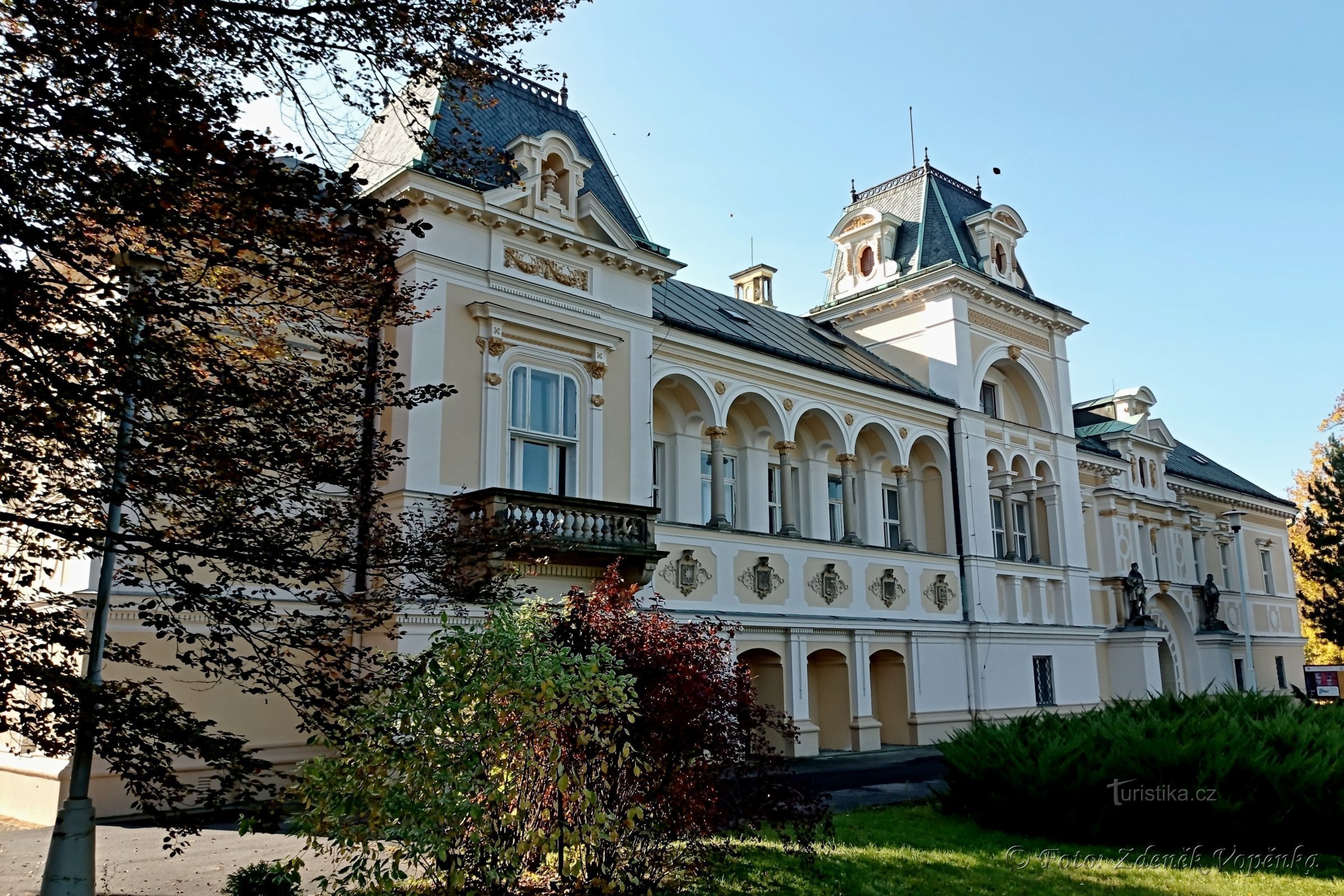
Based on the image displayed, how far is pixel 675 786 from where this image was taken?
9.13 meters

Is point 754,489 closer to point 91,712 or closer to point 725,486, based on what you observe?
point 725,486

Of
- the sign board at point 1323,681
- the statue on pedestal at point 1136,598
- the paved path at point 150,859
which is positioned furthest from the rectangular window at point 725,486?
the sign board at point 1323,681

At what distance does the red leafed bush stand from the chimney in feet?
78.9

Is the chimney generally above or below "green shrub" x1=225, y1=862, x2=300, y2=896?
above

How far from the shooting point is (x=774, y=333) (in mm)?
27078

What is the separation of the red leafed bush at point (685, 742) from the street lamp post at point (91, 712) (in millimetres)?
3848

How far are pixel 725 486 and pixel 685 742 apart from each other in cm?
A: 1499

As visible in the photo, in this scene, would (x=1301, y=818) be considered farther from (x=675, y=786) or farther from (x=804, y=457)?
(x=804, y=457)

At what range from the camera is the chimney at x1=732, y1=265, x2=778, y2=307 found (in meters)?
33.5

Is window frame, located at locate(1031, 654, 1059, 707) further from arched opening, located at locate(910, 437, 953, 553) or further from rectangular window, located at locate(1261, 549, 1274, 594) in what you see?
rectangular window, located at locate(1261, 549, 1274, 594)

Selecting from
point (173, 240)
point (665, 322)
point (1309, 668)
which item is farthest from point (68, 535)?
point (1309, 668)

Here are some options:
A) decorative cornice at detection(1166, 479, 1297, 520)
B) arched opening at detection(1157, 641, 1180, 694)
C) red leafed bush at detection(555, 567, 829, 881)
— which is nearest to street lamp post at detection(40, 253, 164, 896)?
red leafed bush at detection(555, 567, 829, 881)

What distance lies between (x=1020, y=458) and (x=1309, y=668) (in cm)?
2326

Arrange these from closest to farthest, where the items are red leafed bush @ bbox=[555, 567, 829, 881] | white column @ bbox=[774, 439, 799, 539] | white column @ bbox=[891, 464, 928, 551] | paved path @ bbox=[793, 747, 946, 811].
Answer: red leafed bush @ bbox=[555, 567, 829, 881]
paved path @ bbox=[793, 747, 946, 811]
white column @ bbox=[774, 439, 799, 539]
white column @ bbox=[891, 464, 928, 551]
